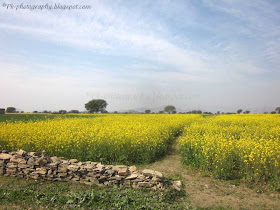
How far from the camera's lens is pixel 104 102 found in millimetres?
87000

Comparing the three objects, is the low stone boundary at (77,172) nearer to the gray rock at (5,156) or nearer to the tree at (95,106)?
the gray rock at (5,156)

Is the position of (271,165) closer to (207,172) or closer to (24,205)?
(207,172)

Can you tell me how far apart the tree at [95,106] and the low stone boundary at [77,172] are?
244 ft

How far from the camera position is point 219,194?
606 cm

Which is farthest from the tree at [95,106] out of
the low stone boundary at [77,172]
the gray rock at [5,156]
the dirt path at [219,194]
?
the dirt path at [219,194]

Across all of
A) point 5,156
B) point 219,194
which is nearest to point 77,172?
point 5,156

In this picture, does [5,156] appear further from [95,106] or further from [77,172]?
[95,106]

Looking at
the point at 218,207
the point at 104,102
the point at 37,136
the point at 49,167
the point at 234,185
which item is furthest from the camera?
the point at 104,102

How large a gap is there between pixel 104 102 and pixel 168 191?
82.6 meters

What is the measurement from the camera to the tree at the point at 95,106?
268ft

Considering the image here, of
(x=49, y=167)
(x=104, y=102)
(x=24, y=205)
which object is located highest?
(x=104, y=102)

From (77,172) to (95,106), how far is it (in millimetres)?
77332

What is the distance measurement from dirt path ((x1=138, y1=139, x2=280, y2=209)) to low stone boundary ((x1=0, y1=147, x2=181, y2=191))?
24.7 inches

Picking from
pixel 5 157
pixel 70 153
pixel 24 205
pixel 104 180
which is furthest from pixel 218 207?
pixel 5 157
